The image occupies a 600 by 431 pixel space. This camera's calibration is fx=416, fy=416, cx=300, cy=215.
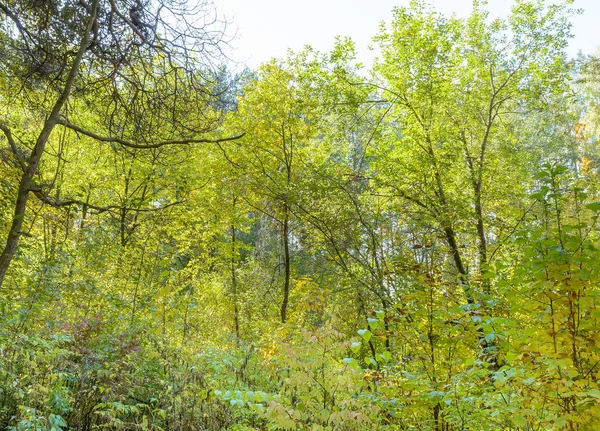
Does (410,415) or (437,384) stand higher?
(437,384)

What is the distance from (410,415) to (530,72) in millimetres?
8184

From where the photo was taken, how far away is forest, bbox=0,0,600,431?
2.64m

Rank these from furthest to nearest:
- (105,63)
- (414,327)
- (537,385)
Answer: (414,327) < (105,63) < (537,385)

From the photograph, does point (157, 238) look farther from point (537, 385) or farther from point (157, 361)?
point (537, 385)

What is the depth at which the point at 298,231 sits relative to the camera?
32.0 ft

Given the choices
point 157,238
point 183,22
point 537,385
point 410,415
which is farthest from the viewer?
point 157,238

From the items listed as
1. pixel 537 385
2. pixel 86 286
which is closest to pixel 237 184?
pixel 86 286

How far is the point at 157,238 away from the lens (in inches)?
302

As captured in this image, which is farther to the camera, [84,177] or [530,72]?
[84,177]

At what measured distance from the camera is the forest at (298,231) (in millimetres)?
2637

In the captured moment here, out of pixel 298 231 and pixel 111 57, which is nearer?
pixel 111 57

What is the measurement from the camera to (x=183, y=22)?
2.82 meters

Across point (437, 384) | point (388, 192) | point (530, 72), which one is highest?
point (530, 72)

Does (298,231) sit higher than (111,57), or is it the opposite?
(298,231)
